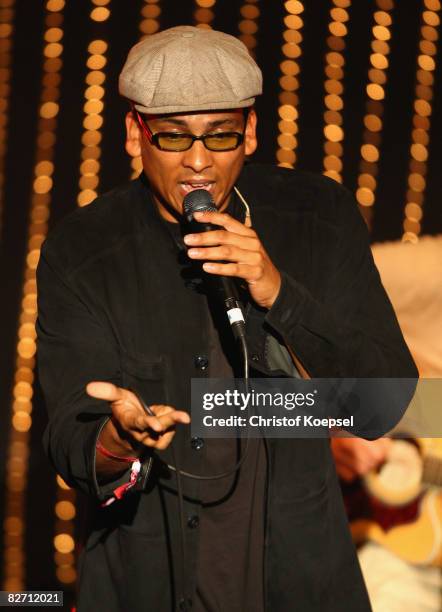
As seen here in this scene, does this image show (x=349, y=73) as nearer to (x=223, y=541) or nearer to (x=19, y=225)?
(x=19, y=225)

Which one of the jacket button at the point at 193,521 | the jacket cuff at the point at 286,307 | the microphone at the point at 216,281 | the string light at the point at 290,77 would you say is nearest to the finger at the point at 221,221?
the microphone at the point at 216,281

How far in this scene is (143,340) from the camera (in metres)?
1.92

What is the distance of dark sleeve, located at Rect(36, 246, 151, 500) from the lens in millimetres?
1704

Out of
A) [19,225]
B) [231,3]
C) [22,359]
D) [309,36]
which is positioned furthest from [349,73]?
[22,359]

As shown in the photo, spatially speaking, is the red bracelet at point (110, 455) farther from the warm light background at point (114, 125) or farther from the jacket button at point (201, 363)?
the warm light background at point (114, 125)

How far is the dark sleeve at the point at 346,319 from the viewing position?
1.71 metres

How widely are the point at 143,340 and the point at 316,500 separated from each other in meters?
0.44

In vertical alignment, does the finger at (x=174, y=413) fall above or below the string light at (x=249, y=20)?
below

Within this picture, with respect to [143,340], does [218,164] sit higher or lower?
higher

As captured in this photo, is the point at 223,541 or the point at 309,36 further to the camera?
the point at 309,36

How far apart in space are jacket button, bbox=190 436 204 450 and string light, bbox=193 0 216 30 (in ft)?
5.67

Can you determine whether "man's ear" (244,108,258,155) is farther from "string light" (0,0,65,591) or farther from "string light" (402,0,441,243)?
"string light" (402,0,441,243)

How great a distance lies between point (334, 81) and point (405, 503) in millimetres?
1359

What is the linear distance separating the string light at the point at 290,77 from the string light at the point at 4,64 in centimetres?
86
